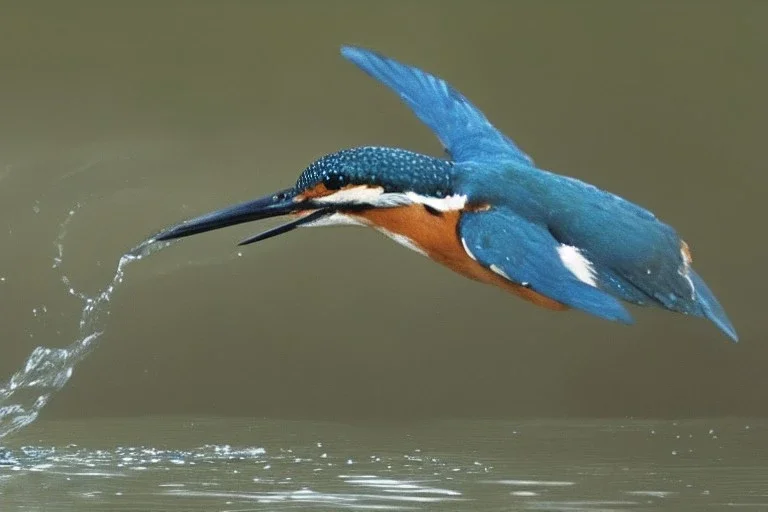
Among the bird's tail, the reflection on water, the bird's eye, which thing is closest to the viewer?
the reflection on water

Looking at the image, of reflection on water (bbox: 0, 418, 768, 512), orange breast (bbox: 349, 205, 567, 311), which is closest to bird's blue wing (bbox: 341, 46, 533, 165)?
orange breast (bbox: 349, 205, 567, 311)

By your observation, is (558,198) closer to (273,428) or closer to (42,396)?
(273,428)

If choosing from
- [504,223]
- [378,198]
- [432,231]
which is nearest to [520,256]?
[504,223]

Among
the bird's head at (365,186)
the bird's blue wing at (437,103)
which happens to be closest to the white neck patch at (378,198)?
the bird's head at (365,186)

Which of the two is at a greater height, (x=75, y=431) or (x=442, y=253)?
(x=442, y=253)

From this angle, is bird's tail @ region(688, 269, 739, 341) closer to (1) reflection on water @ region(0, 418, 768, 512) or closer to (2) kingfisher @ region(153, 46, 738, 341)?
(2) kingfisher @ region(153, 46, 738, 341)

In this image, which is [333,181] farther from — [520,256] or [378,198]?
[520,256]

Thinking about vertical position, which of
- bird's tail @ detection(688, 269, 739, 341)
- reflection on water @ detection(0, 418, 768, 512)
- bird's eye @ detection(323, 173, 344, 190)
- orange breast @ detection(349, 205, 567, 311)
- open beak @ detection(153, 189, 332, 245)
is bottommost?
reflection on water @ detection(0, 418, 768, 512)

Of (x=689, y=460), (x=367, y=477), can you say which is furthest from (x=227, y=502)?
(x=689, y=460)

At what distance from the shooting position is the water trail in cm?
353

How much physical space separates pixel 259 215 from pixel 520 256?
491 millimetres

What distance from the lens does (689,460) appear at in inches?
123

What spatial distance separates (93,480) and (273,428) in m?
0.84

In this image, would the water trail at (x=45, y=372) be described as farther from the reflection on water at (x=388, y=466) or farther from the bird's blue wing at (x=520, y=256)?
the bird's blue wing at (x=520, y=256)
